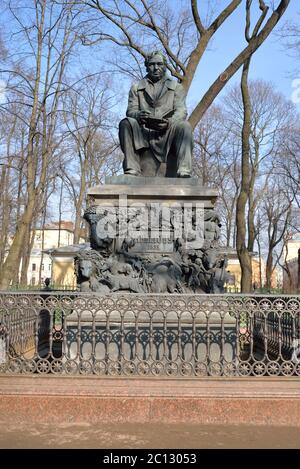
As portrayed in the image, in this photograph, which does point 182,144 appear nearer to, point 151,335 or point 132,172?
point 132,172

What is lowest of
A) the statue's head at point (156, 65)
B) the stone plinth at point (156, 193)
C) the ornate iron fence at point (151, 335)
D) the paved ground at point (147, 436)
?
the paved ground at point (147, 436)

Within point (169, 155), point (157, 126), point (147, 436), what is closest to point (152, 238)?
point (169, 155)

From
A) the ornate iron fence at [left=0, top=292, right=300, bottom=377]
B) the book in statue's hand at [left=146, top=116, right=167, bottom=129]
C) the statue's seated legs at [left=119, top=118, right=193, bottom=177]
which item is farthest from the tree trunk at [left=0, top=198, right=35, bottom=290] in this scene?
the ornate iron fence at [left=0, top=292, right=300, bottom=377]

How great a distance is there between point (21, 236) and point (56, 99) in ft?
17.8

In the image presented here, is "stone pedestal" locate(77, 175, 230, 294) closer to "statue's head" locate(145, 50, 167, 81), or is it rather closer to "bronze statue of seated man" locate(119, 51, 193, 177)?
"bronze statue of seated man" locate(119, 51, 193, 177)

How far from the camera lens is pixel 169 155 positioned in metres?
7.81

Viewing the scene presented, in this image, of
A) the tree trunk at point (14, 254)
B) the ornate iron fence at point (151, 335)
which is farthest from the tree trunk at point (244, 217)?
the ornate iron fence at point (151, 335)

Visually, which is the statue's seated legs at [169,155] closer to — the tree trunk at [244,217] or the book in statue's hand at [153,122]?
the book in statue's hand at [153,122]

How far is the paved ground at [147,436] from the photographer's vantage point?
13.6 ft

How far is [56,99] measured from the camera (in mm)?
17219

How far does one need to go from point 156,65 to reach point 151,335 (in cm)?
465

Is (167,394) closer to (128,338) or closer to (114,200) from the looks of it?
(128,338)

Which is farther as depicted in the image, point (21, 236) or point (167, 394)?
point (21, 236)
